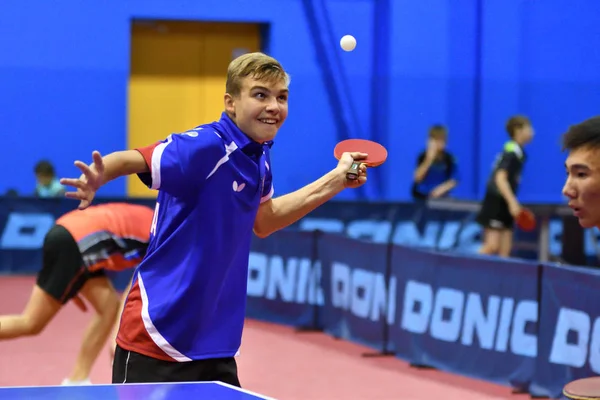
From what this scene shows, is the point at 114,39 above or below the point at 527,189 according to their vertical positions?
above

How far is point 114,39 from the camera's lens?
1251cm

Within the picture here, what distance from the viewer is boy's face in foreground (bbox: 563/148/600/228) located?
2.52m

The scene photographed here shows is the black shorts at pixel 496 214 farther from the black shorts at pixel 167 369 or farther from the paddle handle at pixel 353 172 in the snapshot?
the black shorts at pixel 167 369

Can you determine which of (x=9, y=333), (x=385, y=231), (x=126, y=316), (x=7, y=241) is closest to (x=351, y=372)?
(x=9, y=333)

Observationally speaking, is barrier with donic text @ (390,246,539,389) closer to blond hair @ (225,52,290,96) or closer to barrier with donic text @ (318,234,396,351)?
barrier with donic text @ (318,234,396,351)

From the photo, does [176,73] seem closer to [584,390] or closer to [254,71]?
[254,71]

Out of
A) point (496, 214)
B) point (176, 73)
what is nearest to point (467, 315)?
point (496, 214)

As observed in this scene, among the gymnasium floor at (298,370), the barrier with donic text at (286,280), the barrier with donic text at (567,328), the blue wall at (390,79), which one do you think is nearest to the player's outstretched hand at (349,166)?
the barrier with donic text at (567,328)

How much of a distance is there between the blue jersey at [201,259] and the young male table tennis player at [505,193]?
6.26 metres

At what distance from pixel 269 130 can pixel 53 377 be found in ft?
11.8

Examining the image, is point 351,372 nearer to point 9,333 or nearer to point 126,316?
point 9,333

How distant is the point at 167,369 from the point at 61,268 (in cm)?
216

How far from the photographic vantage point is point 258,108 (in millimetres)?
3102

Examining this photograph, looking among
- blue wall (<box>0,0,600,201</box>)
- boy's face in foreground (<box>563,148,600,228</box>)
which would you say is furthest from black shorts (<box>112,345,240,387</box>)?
blue wall (<box>0,0,600,201</box>)
